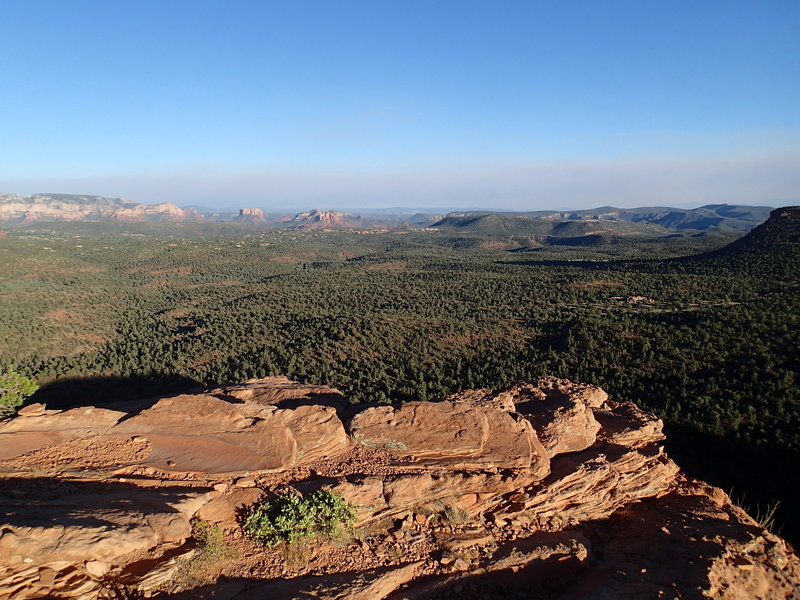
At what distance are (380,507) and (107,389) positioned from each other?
37663mm

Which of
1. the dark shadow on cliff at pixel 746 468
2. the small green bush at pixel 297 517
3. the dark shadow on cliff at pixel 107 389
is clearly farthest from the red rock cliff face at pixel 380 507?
the dark shadow on cliff at pixel 107 389

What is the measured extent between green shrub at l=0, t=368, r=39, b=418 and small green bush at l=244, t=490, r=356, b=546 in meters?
13.2

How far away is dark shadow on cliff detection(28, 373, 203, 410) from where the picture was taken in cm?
3428

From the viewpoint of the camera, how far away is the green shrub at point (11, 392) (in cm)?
1597

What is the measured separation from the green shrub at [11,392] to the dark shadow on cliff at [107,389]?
14703mm

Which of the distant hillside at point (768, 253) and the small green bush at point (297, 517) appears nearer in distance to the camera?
the small green bush at point (297, 517)

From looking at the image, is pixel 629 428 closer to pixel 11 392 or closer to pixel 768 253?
pixel 11 392

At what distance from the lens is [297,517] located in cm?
901

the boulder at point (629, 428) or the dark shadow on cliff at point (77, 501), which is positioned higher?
the dark shadow on cliff at point (77, 501)

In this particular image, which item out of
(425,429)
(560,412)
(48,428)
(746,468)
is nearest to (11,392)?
(48,428)

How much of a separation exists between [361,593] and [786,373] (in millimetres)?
37963

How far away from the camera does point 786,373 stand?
30.5 meters

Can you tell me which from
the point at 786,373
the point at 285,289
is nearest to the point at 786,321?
the point at 786,373

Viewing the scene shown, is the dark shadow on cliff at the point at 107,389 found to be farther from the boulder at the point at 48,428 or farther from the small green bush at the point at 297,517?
the small green bush at the point at 297,517
